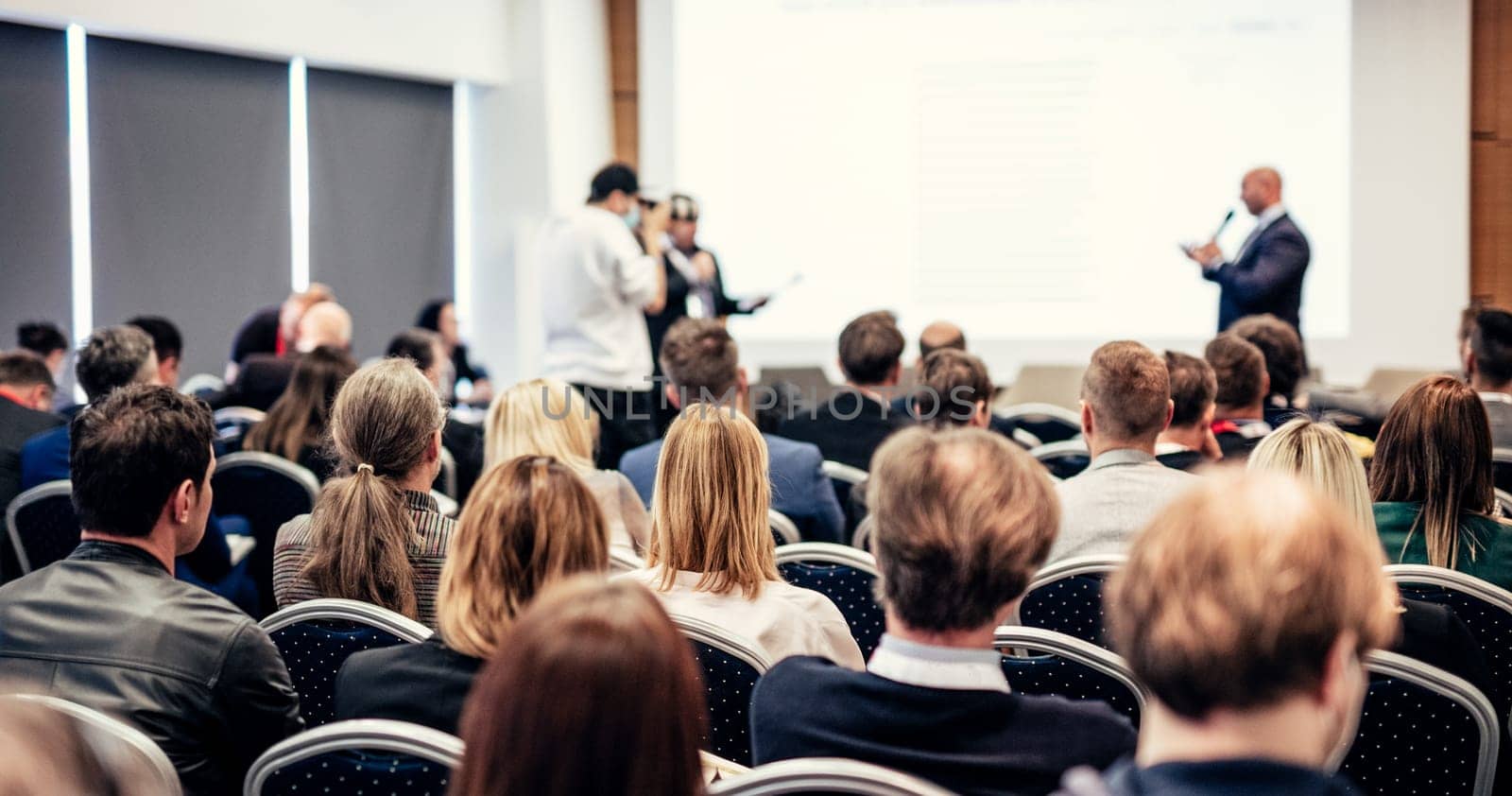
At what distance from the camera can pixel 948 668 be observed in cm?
142

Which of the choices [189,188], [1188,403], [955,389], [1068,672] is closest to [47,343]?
[189,188]

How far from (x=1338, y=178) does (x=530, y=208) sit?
14.5 feet

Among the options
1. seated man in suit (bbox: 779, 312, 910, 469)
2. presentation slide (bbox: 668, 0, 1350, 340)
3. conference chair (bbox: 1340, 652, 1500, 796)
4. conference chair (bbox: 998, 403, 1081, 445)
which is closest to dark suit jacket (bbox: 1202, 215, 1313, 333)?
conference chair (bbox: 998, 403, 1081, 445)

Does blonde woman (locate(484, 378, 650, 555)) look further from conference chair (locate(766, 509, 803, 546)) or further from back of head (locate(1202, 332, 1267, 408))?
back of head (locate(1202, 332, 1267, 408))

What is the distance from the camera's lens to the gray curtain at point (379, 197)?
746cm

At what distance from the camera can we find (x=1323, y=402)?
4.66m

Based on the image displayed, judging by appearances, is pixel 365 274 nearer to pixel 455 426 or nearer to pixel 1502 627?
pixel 455 426

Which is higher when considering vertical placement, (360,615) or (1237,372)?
(1237,372)

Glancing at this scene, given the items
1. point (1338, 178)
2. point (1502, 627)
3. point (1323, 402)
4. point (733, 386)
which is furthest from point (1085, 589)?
point (1338, 178)

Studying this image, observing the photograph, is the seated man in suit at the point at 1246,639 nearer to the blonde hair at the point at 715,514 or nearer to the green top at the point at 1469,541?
the blonde hair at the point at 715,514

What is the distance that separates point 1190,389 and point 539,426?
5.00 feet

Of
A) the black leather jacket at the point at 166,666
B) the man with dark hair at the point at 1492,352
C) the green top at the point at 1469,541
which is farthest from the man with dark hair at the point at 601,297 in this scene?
the black leather jacket at the point at 166,666

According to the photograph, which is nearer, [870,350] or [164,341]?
[870,350]

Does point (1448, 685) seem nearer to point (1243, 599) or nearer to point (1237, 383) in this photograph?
point (1243, 599)
